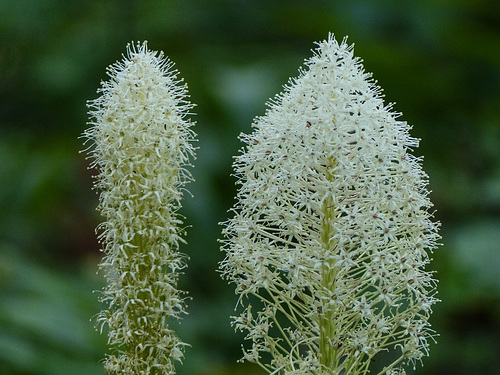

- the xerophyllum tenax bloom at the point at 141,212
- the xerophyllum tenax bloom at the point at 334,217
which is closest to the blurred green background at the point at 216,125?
the xerophyllum tenax bloom at the point at 141,212

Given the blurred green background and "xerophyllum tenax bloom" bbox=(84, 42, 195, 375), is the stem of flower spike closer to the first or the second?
"xerophyllum tenax bloom" bbox=(84, 42, 195, 375)

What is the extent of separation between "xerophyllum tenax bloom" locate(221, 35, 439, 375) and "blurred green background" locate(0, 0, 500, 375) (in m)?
2.06

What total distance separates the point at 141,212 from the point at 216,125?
323 centimetres

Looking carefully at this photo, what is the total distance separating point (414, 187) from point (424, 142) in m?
4.36

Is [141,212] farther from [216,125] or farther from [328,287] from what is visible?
[216,125]

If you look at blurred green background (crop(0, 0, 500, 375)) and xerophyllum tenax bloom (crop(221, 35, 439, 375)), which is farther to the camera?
blurred green background (crop(0, 0, 500, 375))

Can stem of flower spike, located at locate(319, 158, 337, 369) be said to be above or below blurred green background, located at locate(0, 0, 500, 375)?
below

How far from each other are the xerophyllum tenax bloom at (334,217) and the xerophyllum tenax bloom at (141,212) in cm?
48

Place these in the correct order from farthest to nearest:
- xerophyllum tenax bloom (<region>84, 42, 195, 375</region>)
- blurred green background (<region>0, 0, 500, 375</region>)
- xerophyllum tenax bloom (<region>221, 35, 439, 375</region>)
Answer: blurred green background (<region>0, 0, 500, 375</region>), xerophyllum tenax bloom (<region>84, 42, 195, 375</region>), xerophyllum tenax bloom (<region>221, 35, 439, 375</region>)

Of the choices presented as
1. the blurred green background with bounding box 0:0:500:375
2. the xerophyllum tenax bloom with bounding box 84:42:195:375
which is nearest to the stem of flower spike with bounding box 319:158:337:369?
the xerophyllum tenax bloom with bounding box 84:42:195:375

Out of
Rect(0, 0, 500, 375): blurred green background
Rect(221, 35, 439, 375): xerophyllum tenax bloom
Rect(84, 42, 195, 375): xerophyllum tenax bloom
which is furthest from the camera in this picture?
Rect(0, 0, 500, 375): blurred green background

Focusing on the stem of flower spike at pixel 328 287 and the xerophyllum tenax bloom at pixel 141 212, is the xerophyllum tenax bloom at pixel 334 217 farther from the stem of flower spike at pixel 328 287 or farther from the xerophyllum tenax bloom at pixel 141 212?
the xerophyllum tenax bloom at pixel 141 212

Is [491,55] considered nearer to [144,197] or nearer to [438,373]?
[438,373]

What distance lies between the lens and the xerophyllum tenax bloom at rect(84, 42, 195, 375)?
521cm
